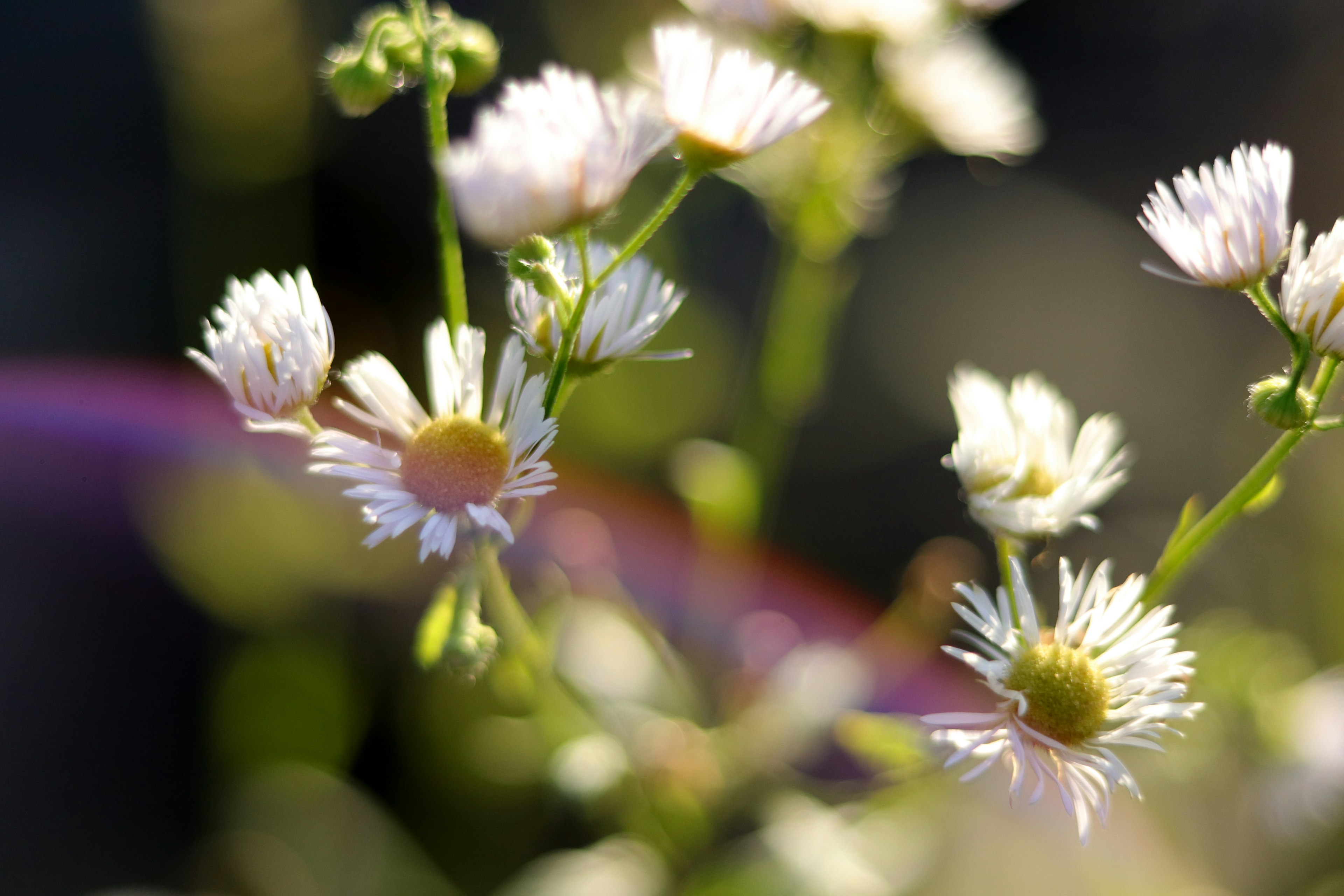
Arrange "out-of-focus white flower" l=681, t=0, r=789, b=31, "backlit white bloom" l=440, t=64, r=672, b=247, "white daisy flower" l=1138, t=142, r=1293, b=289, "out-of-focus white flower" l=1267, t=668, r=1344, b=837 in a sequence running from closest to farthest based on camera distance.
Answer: "backlit white bloom" l=440, t=64, r=672, b=247
"white daisy flower" l=1138, t=142, r=1293, b=289
"out-of-focus white flower" l=681, t=0, r=789, b=31
"out-of-focus white flower" l=1267, t=668, r=1344, b=837

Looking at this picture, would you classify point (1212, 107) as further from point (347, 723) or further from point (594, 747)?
point (347, 723)

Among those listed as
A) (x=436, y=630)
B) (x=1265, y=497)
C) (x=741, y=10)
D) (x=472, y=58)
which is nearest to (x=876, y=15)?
(x=741, y=10)

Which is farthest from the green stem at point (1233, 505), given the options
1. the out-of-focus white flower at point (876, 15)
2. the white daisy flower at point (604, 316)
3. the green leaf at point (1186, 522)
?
the out-of-focus white flower at point (876, 15)

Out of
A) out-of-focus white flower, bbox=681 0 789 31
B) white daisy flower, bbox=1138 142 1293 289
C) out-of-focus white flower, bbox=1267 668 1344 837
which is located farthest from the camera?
out-of-focus white flower, bbox=1267 668 1344 837

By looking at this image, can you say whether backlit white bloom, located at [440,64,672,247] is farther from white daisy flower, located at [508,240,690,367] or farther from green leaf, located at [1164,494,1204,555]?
green leaf, located at [1164,494,1204,555]

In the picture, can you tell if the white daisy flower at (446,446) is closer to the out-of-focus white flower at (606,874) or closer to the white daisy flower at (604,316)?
the white daisy flower at (604,316)

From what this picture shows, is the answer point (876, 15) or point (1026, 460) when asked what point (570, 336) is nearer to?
point (1026, 460)

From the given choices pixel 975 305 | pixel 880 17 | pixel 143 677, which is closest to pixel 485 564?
pixel 880 17

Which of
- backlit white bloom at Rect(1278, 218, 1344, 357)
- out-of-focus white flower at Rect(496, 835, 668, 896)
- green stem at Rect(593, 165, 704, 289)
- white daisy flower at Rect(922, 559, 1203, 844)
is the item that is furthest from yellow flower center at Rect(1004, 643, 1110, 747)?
out-of-focus white flower at Rect(496, 835, 668, 896)
